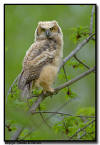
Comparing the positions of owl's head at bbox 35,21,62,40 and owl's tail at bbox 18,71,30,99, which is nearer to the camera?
owl's tail at bbox 18,71,30,99

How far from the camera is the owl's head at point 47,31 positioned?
225 centimetres

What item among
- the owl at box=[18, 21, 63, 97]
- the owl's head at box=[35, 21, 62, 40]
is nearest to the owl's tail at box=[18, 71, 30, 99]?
the owl at box=[18, 21, 63, 97]

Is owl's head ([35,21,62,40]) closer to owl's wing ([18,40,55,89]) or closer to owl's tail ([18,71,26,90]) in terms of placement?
owl's wing ([18,40,55,89])

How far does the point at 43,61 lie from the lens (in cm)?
203

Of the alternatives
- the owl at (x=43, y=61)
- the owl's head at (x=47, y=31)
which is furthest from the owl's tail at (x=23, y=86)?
the owl's head at (x=47, y=31)

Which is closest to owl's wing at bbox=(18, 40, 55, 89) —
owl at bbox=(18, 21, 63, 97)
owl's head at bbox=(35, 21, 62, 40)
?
owl at bbox=(18, 21, 63, 97)

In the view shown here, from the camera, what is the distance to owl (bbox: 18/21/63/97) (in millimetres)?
1973

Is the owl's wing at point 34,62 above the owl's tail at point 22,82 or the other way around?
above

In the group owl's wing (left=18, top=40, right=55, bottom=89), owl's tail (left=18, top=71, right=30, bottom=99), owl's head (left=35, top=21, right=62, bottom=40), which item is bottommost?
owl's tail (left=18, top=71, right=30, bottom=99)

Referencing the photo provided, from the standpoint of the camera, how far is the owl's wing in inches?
77.1

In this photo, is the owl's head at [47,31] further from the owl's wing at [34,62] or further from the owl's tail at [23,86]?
the owl's tail at [23,86]

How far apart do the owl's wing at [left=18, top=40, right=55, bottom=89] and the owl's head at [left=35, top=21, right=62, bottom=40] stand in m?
0.15

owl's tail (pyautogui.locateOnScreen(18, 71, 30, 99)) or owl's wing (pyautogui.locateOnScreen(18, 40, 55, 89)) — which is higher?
owl's wing (pyautogui.locateOnScreen(18, 40, 55, 89))

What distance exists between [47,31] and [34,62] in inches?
15.7
